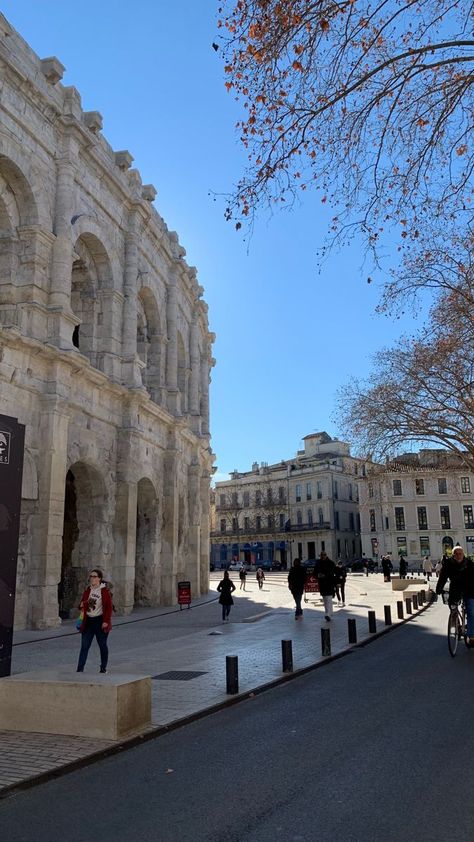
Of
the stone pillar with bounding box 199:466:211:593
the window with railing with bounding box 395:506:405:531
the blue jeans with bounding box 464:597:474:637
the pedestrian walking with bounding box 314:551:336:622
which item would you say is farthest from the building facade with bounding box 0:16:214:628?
the window with railing with bounding box 395:506:405:531

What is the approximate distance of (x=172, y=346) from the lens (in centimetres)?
2734

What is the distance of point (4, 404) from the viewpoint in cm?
1532

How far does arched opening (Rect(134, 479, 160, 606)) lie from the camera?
77.5 feet

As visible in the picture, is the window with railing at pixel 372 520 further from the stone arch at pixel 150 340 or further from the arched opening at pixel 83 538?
the arched opening at pixel 83 538

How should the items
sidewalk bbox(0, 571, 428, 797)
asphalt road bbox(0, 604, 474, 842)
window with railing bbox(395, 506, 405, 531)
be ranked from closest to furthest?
asphalt road bbox(0, 604, 474, 842), sidewalk bbox(0, 571, 428, 797), window with railing bbox(395, 506, 405, 531)

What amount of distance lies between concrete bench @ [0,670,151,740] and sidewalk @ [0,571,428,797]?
0.12m

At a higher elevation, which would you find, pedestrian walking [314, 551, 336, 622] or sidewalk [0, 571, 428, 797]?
pedestrian walking [314, 551, 336, 622]

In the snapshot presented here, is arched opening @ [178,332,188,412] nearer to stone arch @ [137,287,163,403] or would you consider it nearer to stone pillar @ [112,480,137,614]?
stone arch @ [137,287,163,403]

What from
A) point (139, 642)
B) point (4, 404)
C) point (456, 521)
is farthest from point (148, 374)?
point (456, 521)

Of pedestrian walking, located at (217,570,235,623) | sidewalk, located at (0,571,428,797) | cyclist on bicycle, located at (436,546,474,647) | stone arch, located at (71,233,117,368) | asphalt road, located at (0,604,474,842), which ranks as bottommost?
asphalt road, located at (0,604,474,842)

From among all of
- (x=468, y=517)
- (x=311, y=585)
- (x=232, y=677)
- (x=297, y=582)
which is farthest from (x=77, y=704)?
(x=468, y=517)

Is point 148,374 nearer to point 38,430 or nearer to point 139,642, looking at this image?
point 38,430

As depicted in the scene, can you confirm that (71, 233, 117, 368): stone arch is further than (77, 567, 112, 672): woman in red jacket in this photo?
Yes

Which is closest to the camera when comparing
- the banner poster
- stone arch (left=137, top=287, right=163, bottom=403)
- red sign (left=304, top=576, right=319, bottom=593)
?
the banner poster
